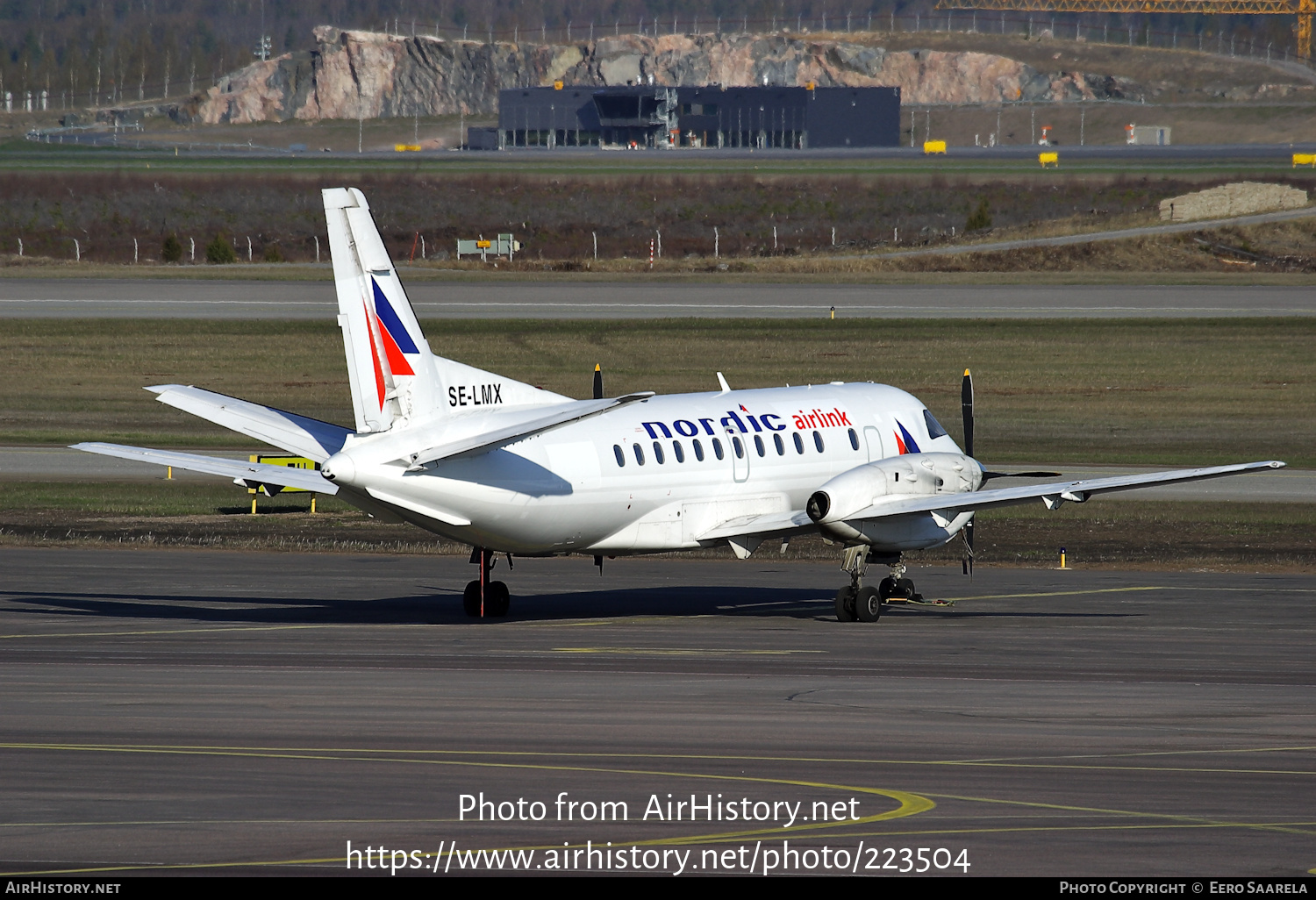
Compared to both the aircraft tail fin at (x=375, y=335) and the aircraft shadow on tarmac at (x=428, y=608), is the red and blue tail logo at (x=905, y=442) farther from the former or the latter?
the aircraft tail fin at (x=375, y=335)

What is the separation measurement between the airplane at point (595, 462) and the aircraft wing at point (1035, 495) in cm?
5

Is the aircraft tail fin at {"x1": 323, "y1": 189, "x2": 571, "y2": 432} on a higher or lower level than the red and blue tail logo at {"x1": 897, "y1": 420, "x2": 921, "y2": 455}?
higher

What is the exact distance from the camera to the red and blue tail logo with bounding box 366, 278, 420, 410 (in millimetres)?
22000

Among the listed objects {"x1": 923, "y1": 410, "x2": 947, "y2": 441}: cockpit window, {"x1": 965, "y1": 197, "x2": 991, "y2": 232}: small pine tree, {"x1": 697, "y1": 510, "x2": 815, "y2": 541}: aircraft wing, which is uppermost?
{"x1": 965, "y1": 197, "x2": 991, "y2": 232}: small pine tree

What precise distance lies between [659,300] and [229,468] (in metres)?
49.9

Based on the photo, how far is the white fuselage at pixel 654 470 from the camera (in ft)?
73.4

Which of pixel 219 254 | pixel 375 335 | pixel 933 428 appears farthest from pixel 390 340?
pixel 219 254

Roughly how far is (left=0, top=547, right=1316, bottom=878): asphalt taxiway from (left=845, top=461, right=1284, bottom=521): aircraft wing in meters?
1.85

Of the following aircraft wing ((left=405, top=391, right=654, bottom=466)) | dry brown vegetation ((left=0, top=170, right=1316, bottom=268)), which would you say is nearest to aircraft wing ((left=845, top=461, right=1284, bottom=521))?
aircraft wing ((left=405, top=391, right=654, bottom=466))

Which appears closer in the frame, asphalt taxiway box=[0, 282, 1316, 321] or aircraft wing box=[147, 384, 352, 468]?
aircraft wing box=[147, 384, 352, 468]

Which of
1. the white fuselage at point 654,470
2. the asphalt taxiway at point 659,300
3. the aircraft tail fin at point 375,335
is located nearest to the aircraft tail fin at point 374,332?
the aircraft tail fin at point 375,335

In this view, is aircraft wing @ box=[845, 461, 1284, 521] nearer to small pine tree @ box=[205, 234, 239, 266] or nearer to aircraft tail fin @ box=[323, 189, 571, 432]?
aircraft tail fin @ box=[323, 189, 571, 432]

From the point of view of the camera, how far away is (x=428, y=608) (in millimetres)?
26609

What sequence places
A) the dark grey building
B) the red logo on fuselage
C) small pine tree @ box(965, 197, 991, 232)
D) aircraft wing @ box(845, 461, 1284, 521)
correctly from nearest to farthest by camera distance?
aircraft wing @ box(845, 461, 1284, 521) → the red logo on fuselage → small pine tree @ box(965, 197, 991, 232) → the dark grey building
